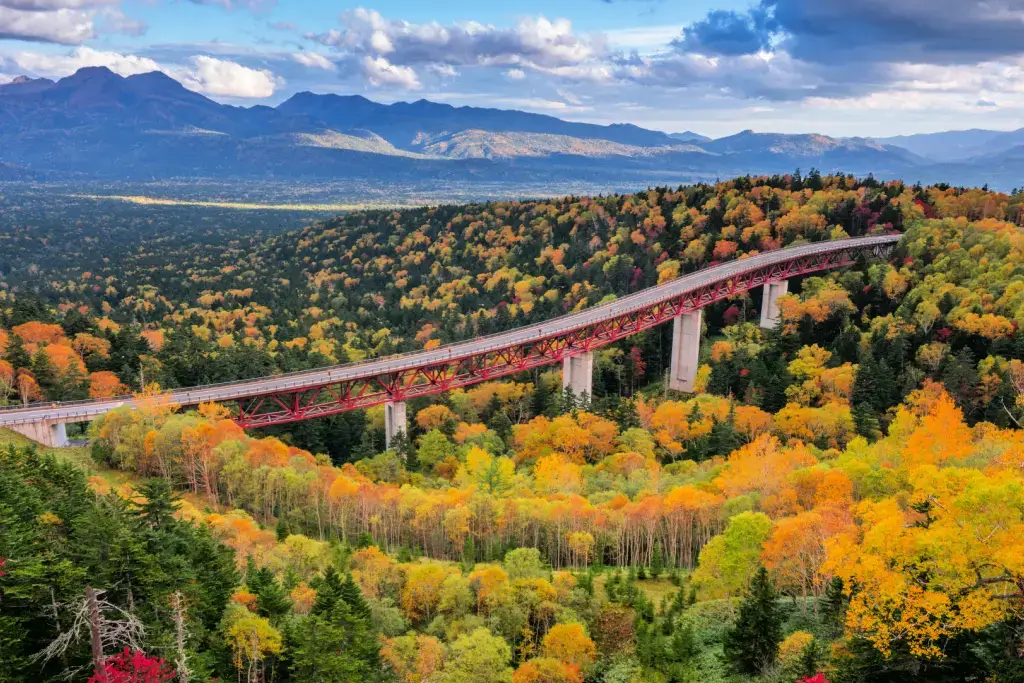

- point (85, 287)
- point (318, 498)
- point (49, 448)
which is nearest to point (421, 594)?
point (318, 498)

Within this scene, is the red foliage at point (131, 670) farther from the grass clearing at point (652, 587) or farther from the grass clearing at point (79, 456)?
the grass clearing at point (79, 456)

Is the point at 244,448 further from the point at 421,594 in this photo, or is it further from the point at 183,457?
the point at 421,594

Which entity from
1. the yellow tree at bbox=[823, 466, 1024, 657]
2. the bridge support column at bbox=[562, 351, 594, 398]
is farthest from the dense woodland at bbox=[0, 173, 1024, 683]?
the bridge support column at bbox=[562, 351, 594, 398]

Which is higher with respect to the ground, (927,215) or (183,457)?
(927,215)

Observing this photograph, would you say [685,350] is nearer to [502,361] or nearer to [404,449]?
[502,361]

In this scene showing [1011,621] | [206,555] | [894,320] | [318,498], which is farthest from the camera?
[894,320]

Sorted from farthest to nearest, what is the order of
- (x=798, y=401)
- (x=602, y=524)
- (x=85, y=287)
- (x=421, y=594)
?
(x=85, y=287)
(x=798, y=401)
(x=602, y=524)
(x=421, y=594)

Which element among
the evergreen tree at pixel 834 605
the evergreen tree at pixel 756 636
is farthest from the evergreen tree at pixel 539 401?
the evergreen tree at pixel 756 636
